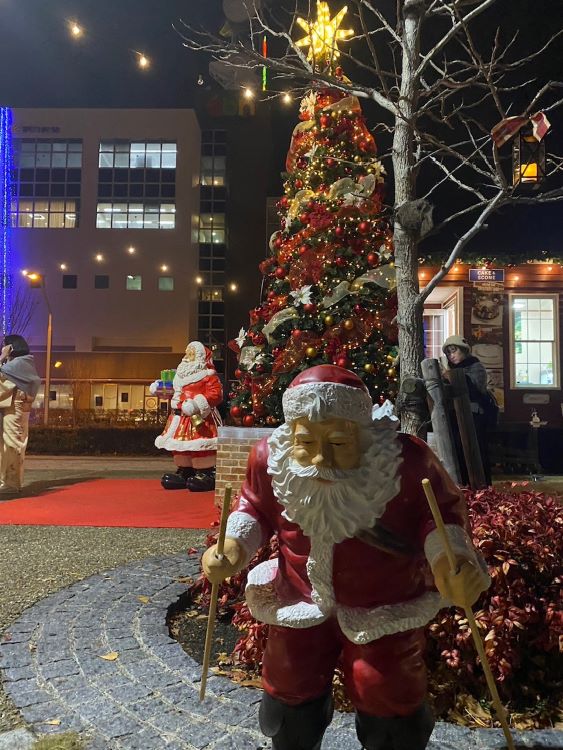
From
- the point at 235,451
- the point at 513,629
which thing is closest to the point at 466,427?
the point at 513,629

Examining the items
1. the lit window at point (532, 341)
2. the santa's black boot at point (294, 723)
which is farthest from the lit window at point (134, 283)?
the santa's black boot at point (294, 723)

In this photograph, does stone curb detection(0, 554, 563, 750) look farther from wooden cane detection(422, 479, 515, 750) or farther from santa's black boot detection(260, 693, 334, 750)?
wooden cane detection(422, 479, 515, 750)

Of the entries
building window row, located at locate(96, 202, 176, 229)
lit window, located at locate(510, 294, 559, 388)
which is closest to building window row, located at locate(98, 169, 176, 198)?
building window row, located at locate(96, 202, 176, 229)

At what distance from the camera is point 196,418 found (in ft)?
25.9

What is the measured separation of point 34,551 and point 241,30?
8.79m

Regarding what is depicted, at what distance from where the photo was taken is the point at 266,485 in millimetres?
1818

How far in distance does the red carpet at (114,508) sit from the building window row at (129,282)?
66.8 ft

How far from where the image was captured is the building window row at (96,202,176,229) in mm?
28578

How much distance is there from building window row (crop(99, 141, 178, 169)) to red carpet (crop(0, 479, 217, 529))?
78.7ft

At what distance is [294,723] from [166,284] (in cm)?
2756

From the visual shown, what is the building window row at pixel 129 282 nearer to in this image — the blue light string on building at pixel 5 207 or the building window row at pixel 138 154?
the blue light string on building at pixel 5 207

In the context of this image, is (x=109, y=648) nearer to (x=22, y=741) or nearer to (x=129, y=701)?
(x=129, y=701)

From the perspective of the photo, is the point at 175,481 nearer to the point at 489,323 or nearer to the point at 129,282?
the point at 489,323

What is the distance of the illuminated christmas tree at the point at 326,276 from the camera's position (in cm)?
552
